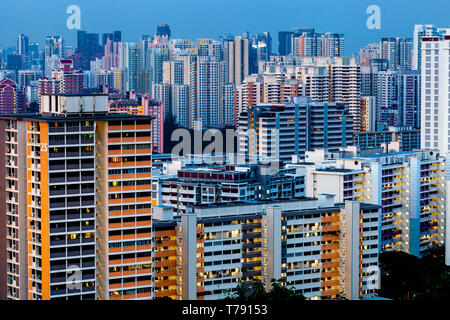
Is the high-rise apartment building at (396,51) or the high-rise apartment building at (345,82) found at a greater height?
the high-rise apartment building at (396,51)

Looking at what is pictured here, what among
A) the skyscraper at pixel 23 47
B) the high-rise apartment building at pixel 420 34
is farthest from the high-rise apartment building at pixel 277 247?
the skyscraper at pixel 23 47

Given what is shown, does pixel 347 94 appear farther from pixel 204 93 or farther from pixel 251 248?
pixel 251 248

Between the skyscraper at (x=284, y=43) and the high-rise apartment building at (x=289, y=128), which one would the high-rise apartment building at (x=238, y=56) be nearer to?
the skyscraper at (x=284, y=43)

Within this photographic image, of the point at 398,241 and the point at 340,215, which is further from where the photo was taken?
the point at 398,241

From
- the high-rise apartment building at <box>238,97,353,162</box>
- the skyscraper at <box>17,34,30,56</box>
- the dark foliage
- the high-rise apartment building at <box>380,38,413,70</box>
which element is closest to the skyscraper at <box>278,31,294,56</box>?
the high-rise apartment building at <box>380,38,413,70</box>

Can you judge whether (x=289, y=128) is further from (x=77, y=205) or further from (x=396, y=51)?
(x=396, y=51)

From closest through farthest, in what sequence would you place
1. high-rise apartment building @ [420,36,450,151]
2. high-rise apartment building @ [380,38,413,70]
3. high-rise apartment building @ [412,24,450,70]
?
high-rise apartment building @ [420,36,450,151] < high-rise apartment building @ [412,24,450,70] < high-rise apartment building @ [380,38,413,70]

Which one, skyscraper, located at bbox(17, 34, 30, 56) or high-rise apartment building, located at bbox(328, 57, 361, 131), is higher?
skyscraper, located at bbox(17, 34, 30, 56)

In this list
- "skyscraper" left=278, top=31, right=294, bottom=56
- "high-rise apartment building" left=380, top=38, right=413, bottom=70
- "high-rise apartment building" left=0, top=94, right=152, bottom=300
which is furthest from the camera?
"skyscraper" left=278, top=31, right=294, bottom=56

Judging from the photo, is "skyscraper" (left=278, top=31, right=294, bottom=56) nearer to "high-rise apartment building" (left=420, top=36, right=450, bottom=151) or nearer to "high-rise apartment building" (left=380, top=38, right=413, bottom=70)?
"high-rise apartment building" (left=380, top=38, right=413, bottom=70)
